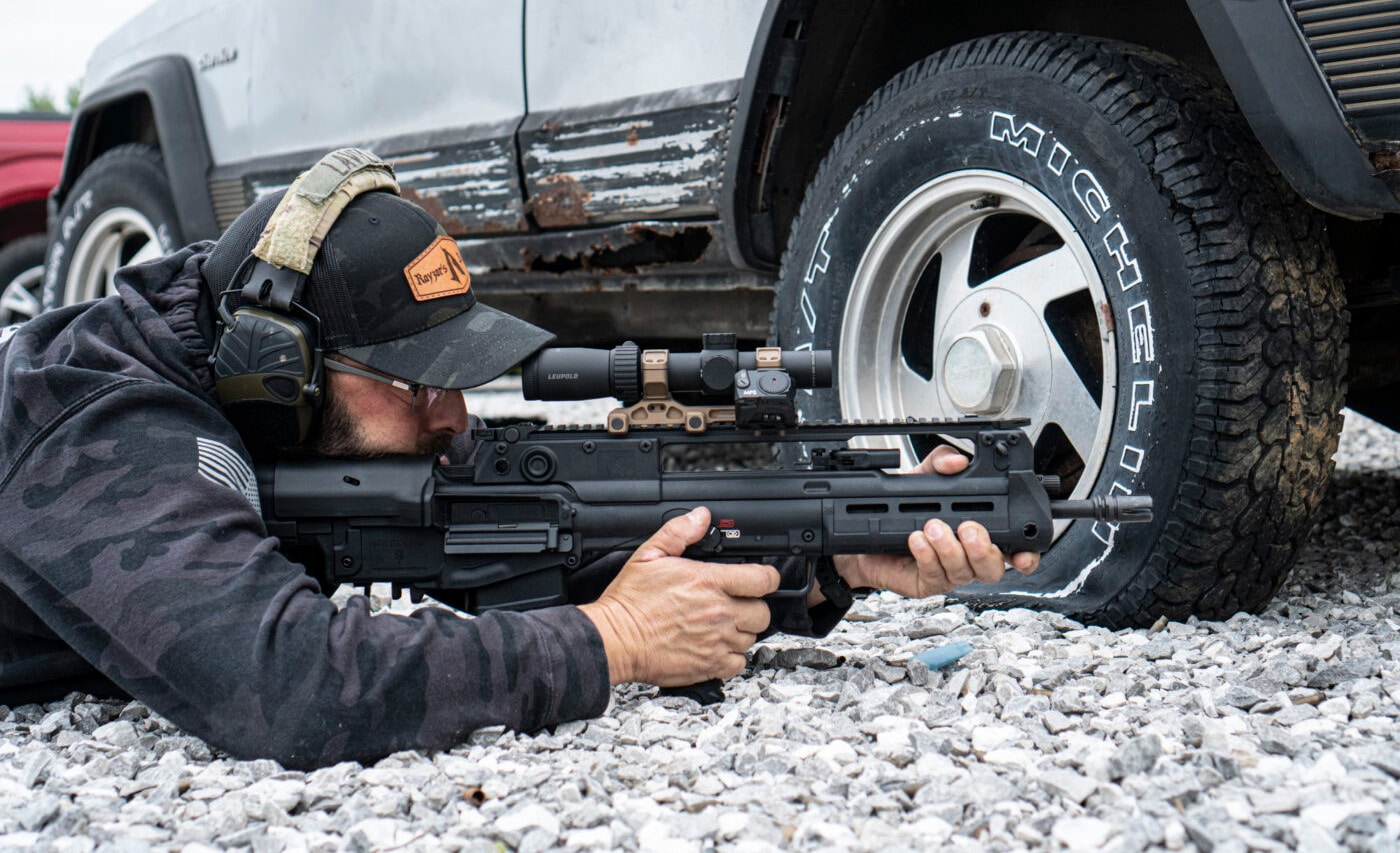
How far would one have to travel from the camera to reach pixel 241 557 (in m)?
2.00

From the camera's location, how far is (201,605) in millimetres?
1929

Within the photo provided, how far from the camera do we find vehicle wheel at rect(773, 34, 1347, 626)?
7.58ft

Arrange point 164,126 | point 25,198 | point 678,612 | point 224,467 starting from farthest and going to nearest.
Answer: point 25,198, point 164,126, point 678,612, point 224,467

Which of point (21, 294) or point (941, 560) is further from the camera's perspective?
point (21, 294)

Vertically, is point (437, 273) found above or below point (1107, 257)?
below

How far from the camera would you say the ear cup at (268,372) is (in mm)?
2096

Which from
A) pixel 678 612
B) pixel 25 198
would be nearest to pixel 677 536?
pixel 678 612

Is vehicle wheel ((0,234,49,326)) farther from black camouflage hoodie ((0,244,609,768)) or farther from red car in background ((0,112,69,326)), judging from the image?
black camouflage hoodie ((0,244,609,768))

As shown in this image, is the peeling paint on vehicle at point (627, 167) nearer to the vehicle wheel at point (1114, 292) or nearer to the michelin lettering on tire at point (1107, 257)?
the vehicle wheel at point (1114, 292)

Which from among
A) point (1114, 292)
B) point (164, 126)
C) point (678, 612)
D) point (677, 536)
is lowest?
point (678, 612)

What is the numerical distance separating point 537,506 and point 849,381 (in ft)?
3.25

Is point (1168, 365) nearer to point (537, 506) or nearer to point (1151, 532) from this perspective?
point (1151, 532)

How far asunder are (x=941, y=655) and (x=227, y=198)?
3466 millimetres

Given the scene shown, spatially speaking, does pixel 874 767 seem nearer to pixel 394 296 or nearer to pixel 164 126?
pixel 394 296
